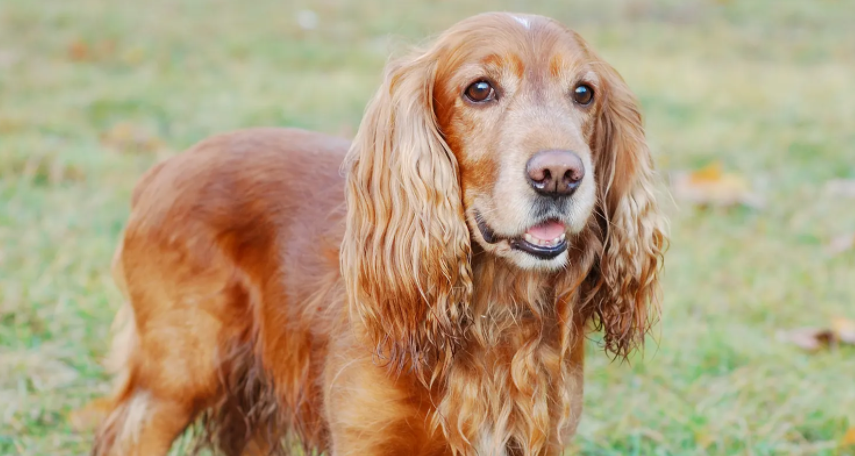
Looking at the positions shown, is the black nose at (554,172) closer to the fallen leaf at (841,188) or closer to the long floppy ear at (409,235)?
the long floppy ear at (409,235)

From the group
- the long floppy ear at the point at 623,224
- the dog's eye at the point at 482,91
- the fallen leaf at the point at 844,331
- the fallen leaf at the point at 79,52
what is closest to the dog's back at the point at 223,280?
the dog's eye at the point at 482,91

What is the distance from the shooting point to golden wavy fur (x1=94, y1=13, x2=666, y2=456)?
8.95 ft

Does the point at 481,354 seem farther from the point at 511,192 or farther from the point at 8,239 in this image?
the point at 8,239

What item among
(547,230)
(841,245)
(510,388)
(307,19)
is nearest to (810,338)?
(841,245)

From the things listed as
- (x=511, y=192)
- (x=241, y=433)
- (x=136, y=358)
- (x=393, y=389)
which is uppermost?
(x=511, y=192)

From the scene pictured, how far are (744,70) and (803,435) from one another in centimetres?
727

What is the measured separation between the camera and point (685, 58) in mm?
11078

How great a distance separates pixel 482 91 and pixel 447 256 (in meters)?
0.48

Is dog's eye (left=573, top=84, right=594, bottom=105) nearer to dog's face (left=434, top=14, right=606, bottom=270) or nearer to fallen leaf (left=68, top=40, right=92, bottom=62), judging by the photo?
dog's face (left=434, top=14, right=606, bottom=270)

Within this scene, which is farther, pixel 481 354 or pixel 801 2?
pixel 801 2

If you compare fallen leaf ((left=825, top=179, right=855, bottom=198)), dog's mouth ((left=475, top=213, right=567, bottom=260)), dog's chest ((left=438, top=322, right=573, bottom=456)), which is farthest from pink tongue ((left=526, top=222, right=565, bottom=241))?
fallen leaf ((left=825, top=179, right=855, bottom=198))

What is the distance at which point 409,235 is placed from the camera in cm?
281

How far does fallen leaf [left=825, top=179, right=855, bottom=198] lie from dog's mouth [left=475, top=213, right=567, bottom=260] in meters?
4.99

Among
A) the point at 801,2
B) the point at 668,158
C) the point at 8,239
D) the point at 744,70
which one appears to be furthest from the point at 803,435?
the point at 801,2
